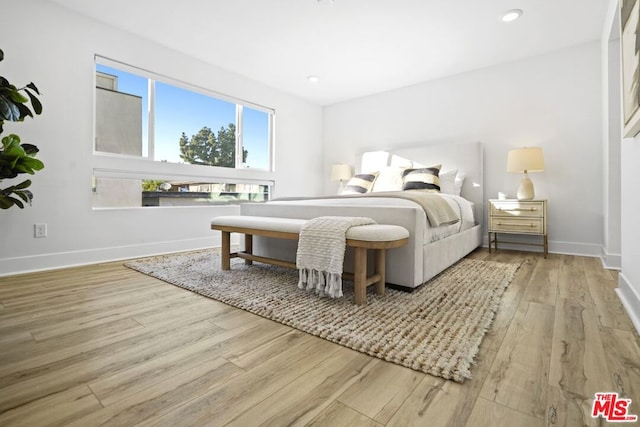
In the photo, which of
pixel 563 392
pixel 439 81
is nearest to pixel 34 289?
pixel 563 392

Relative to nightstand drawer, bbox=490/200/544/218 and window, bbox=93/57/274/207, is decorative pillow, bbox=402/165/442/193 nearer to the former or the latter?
nightstand drawer, bbox=490/200/544/218

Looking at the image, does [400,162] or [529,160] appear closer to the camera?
[529,160]

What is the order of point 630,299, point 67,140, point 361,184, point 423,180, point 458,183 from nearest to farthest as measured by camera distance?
point 630,299 → point 67,140 → point 423,180 → point 458,183 → point 361,184

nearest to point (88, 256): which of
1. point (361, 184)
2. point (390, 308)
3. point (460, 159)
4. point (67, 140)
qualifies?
point (67, 140)

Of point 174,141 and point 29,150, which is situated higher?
point 174,141

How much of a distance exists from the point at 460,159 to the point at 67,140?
4.36 metres

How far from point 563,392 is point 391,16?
3.10 metres

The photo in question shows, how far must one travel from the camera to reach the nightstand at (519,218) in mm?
3326

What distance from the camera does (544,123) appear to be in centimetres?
365

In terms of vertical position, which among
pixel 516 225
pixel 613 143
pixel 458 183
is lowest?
pixel 516 225

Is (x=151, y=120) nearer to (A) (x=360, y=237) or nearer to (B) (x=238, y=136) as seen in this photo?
(B) (x=238, y=136)

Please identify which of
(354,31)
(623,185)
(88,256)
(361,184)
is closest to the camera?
(623,185)

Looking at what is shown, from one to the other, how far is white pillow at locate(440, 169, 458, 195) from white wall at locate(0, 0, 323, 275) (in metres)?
3.28
